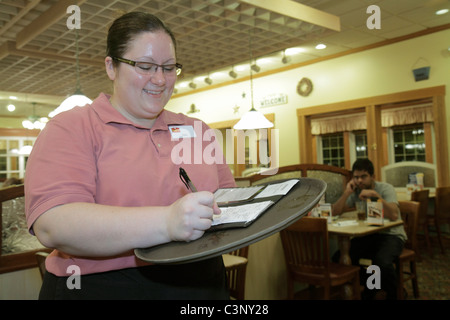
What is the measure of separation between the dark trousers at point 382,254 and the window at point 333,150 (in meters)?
6.44

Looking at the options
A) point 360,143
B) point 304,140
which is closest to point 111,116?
point 304,140

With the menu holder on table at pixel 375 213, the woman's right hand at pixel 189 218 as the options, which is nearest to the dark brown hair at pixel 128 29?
the woman's right hand at pixel 189 218

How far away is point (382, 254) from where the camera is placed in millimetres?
3338

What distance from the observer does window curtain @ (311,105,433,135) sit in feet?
29.4

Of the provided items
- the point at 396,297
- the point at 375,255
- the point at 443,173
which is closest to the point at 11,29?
the point at 375,255

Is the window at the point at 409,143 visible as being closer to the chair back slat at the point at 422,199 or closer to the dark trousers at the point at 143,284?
the chair back slat at the point at 422,199

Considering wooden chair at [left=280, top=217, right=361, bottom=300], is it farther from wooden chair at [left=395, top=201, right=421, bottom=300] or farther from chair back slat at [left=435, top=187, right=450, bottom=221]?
chair back slat at [left=435, top=187, right=450, bottom=221]

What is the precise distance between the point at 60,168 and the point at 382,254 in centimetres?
321

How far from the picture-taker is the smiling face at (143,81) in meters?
0.91

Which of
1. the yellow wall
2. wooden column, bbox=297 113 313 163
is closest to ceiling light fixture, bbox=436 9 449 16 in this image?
the yellow wall

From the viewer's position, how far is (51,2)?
3.90 m

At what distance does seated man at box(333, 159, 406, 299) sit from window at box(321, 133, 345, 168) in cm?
624
